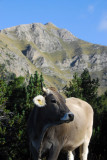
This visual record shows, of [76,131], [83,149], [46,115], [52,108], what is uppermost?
[52,108]

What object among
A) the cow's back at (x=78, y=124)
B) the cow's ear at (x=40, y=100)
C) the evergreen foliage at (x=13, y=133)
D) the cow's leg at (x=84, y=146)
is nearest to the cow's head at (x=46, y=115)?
the cow's ear at (x=40, y=100)

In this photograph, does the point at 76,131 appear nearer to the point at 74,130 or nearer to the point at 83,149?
the point at 74,130

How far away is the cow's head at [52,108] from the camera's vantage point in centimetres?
472

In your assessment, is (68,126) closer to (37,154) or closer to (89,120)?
(37,154)

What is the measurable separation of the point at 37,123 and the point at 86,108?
3302mm

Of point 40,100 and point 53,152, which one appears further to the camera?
point 53,152

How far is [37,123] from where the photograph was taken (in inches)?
210

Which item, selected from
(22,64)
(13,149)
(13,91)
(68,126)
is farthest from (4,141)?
(22,64)

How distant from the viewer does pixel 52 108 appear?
5.00 meters

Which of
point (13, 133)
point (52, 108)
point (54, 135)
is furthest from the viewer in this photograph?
point (13, 133)

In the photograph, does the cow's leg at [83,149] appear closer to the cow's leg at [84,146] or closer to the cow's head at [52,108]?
the cow's leg at [84,146]

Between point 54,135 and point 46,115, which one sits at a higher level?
point 46,115

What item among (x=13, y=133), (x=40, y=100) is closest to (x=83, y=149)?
(x=40, y=100)

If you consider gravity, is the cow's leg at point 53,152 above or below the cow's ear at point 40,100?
below
